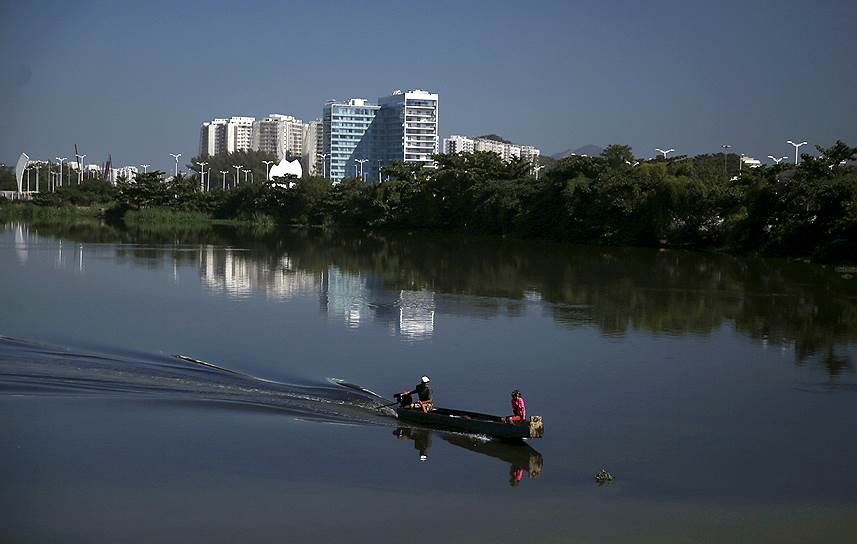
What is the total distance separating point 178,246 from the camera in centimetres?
4781

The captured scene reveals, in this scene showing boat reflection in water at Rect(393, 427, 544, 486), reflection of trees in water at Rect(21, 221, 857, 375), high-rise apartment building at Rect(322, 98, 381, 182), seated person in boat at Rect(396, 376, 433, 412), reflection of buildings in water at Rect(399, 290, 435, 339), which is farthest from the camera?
high-rise apartment building at Rect(322, 98, 381, 182)

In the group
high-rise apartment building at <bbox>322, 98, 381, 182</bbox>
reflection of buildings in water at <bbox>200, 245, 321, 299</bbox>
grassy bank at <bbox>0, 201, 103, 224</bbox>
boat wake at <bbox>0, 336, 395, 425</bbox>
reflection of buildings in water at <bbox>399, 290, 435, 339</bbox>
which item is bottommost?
boat wake at <bbox>0, 336, 395, 425</bbox>

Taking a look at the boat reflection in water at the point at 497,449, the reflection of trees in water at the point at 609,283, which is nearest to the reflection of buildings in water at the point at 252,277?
the reflection of trees in water at the point at 609,283

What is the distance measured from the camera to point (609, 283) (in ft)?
107

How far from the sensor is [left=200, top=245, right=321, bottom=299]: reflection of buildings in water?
2922 centimetres

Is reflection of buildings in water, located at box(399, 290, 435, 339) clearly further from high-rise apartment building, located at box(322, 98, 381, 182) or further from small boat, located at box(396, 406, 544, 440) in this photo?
high-rise apartment building, located at box(322, 98, 381, 182)

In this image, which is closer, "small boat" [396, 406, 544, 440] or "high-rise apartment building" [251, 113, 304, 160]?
"small boat" [396, 406, 544, 440]

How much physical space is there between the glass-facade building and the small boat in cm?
12752

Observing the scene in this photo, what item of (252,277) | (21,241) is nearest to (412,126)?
(21,241)

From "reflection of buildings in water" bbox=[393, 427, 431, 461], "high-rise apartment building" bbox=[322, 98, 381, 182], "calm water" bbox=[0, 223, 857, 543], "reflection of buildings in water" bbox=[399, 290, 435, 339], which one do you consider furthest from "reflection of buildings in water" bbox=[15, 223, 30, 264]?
"high-rise apartment building" bbox=[322, 98, 381, 182]

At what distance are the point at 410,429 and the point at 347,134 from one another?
147 metres

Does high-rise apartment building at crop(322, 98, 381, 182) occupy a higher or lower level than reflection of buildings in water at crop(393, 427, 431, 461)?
higher

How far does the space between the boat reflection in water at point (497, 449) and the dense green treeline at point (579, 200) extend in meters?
30.4

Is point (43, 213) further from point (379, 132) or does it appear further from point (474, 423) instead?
point (379, 132)
